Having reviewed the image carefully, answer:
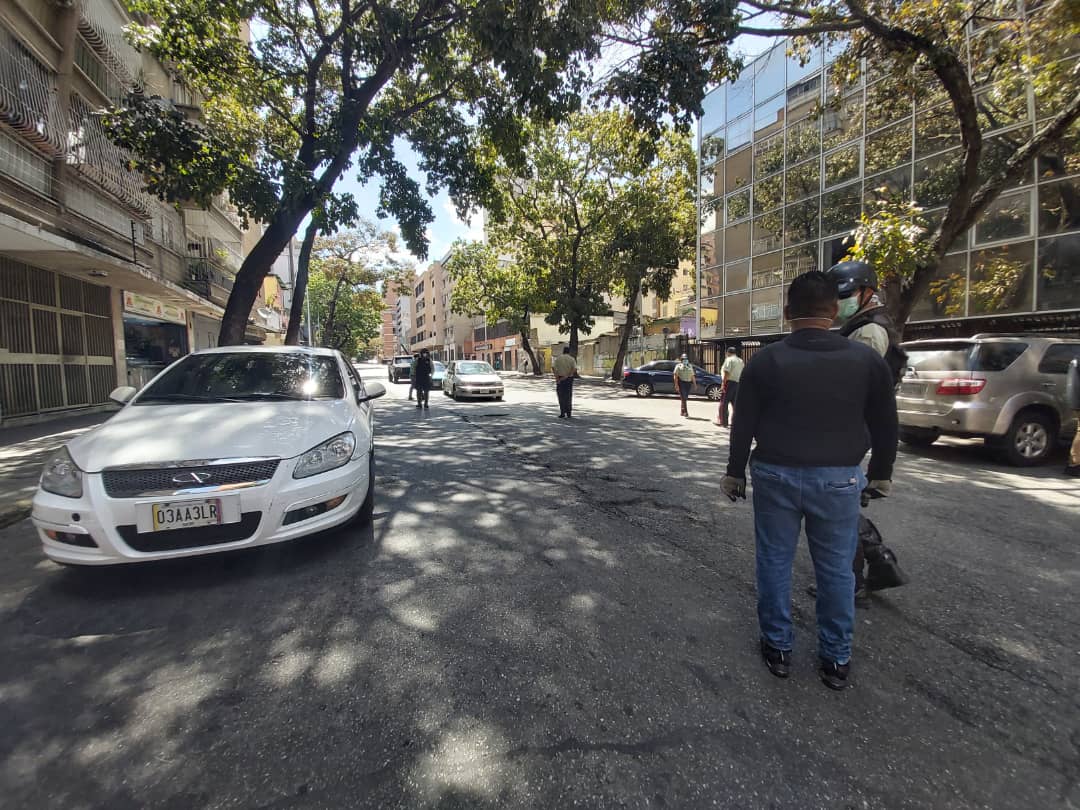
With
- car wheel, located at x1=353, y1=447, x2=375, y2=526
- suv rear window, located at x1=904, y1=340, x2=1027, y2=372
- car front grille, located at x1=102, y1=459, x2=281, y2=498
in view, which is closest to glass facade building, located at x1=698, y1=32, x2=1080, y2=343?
suv rear window, located at x1=904, y1=340, x2=1027, y2=372

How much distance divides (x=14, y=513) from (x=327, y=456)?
12.0ft

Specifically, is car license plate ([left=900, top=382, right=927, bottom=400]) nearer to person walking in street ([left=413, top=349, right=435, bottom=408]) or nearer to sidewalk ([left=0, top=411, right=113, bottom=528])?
sidewalk ([left=0, top=411, right=113, bottom=528])

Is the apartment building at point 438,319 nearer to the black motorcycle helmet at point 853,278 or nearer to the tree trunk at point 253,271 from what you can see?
the tree trunk at point 253,271

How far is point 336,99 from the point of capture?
11812mm

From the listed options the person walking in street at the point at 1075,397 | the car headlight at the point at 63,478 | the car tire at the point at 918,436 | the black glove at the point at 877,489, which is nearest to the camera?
the black glove at the point at 877,489

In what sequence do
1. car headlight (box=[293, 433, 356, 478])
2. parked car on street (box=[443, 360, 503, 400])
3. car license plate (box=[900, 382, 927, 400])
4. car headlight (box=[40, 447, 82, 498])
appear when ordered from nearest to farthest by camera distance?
1. car headlight (box=[40, 447, 82, 498])
2. car headlight (box=[293, 433, 356, 478])
3. car license plate (box=[900, 382, 927, 400])
4. parked car on street (box=[443, 360, 503, 400])

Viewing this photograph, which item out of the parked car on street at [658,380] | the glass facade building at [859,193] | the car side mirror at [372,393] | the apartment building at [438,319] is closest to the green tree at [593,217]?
the glass facade building at [859,193]

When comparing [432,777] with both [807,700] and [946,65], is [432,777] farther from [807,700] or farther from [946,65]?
[946,65]

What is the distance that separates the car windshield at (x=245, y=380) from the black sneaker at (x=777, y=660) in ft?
12.0

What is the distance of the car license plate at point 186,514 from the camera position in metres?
2.87

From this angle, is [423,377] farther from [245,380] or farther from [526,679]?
[526,679]

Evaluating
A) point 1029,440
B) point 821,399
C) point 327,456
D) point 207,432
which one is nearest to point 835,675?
point 821,399

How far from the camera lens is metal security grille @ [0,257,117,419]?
993cm

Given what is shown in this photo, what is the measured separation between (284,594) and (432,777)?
180 cm
